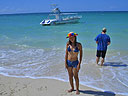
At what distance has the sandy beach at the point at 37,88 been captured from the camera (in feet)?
13.4

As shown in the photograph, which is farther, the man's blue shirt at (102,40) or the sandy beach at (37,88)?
the man's blue shirt at (102,40)

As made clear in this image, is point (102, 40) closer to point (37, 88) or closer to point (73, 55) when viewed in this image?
point (73, 55)

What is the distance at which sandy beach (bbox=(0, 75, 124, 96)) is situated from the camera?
4.08m

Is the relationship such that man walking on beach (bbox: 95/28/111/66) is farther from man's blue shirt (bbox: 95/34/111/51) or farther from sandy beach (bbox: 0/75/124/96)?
sandy beach (bbox: 0/75/124/96)

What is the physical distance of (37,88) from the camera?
4.37 m

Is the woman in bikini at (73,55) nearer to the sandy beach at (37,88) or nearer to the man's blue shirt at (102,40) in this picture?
the sandy beach at (37,88)

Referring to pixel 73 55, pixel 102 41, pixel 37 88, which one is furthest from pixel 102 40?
pixel 37 88

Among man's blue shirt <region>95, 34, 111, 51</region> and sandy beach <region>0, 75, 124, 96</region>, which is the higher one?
man's blue shirt <region>95, 34, 111, 51</region>

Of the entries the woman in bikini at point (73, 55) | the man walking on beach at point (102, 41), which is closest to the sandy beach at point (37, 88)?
the woman in bikini at point (73, 55)

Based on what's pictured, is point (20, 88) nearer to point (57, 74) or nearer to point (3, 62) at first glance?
point (57, 74)

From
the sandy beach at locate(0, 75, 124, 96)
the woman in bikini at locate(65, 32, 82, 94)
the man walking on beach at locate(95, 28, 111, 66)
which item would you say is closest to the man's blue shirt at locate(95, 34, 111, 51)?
the man walking on beach at locate(95, 28, 111, 66)

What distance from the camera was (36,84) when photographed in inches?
183

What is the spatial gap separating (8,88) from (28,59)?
321 cm

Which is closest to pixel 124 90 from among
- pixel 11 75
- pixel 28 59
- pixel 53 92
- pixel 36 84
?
pixel 53 92
